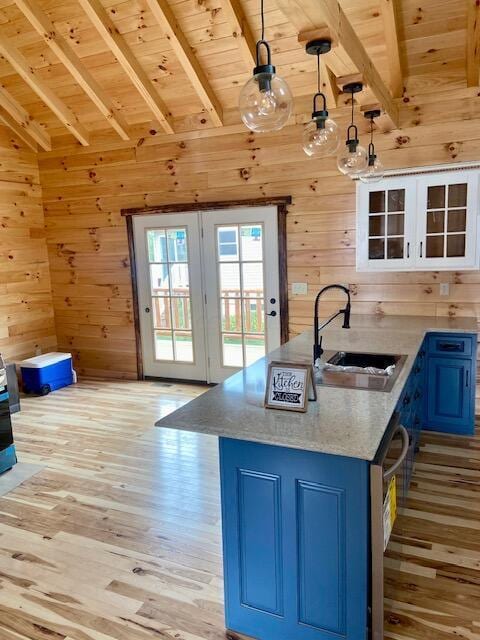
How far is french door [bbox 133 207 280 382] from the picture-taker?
4766mm

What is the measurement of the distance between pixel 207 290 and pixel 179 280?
37 centimetres

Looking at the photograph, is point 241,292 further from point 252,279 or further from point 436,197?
point 436,197

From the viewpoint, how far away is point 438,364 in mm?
3574

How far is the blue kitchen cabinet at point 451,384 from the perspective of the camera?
3.50m

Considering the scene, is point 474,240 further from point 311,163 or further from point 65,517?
point 65,517

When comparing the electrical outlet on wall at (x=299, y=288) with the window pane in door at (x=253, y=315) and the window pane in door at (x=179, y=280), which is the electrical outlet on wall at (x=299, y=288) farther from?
the window pane in door at (x=179, y=280)

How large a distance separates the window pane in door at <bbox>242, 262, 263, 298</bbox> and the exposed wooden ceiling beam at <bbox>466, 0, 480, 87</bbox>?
7.71 feet

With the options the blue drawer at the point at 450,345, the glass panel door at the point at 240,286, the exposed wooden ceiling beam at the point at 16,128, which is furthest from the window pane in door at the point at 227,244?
the exposed wooden ceiling beam at the point at 16,128

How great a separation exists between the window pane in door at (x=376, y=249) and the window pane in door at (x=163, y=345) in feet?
8.14

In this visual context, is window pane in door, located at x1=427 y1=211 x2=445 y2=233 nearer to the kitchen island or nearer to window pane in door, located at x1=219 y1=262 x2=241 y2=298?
window pane in door, located at x1=219 y1=262 x2=241 y2=298

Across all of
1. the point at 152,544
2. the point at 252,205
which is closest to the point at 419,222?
the point at 252,205

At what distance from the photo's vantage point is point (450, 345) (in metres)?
3.52

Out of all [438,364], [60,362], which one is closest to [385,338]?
[438,364]

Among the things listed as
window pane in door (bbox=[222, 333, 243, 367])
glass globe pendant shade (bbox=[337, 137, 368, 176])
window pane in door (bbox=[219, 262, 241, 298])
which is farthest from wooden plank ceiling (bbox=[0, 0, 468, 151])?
window pane in door (bbox=[222, 333, 243, 367])
